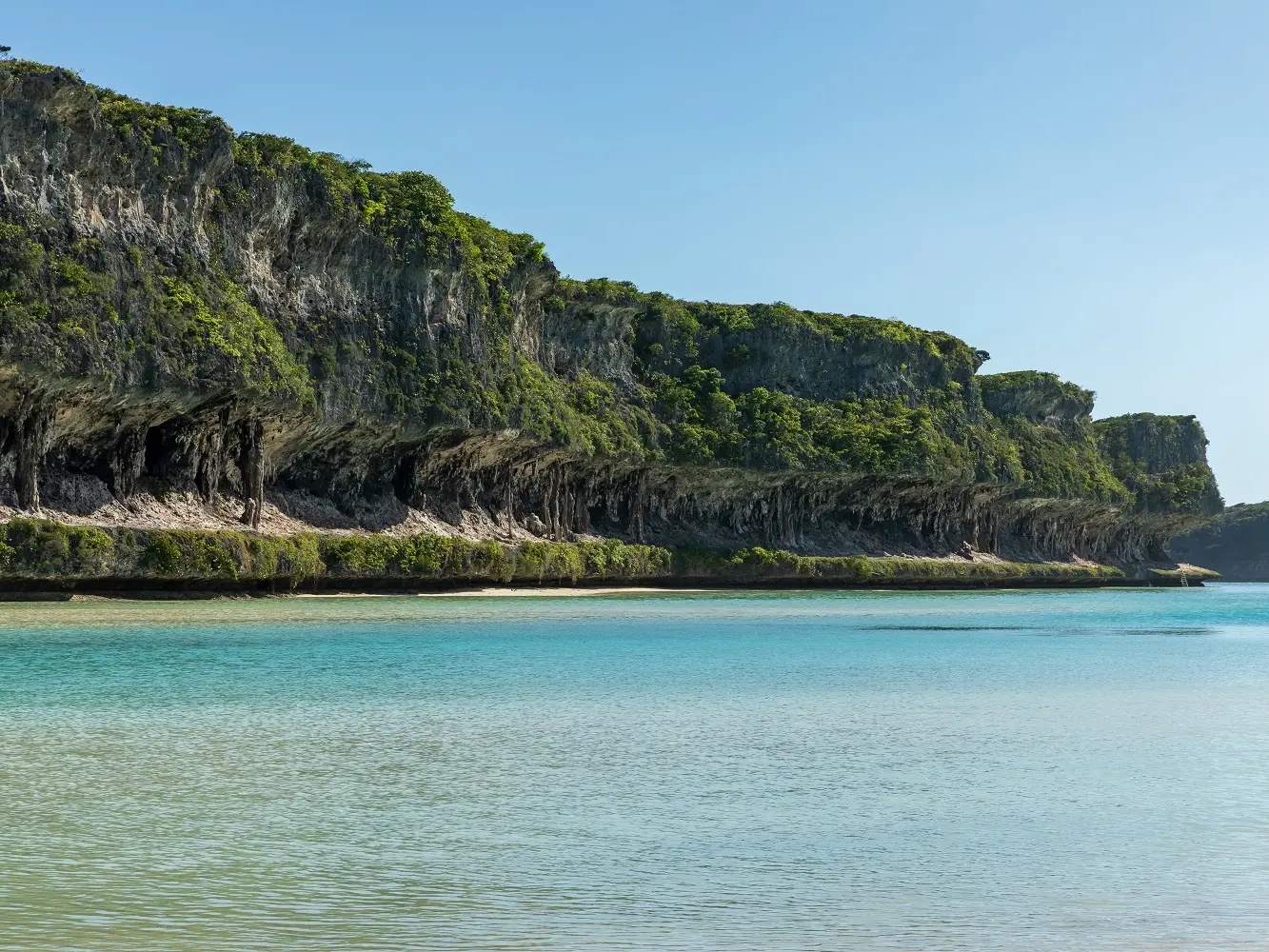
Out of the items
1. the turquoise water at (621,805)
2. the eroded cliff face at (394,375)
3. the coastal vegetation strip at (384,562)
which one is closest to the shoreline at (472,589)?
the coastal vegetation strip at (384,562)

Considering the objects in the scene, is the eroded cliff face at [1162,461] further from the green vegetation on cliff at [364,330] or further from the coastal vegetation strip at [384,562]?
the coastal vegetation strip at [384,562]

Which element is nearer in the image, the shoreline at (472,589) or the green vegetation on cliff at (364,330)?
the shoreline at (472,589)

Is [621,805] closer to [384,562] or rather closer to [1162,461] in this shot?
[384,562]

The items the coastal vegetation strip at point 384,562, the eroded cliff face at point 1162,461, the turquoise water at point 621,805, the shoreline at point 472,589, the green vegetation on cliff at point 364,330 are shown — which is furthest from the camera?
the eroded cliff face at point 1162,461

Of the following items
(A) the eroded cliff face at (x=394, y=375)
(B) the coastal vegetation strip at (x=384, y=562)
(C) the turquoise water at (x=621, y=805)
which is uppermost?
(A) the eroded cliff face at (x=394, y=375)

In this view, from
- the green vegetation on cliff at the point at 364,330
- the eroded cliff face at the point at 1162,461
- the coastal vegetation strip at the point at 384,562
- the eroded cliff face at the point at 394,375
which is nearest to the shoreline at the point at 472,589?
the coastal vegetation strip at the point at 384,562

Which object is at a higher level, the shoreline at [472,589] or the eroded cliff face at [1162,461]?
the eroded cliff face at [1162,461]

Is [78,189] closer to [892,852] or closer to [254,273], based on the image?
[254,273]

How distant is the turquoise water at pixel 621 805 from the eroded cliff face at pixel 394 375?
3371 centimetres

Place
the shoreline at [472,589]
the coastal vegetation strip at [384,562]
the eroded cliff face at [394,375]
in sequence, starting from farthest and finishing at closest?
the eroded cliff face at [394,375] → the shoreline at [472,589] → the coastal vegetation strip at [384,562]

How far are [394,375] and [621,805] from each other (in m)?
64.2

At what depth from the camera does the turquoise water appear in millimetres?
9344

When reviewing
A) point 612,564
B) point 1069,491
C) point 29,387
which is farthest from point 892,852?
point 1069,491

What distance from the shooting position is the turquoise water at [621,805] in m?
9.34
